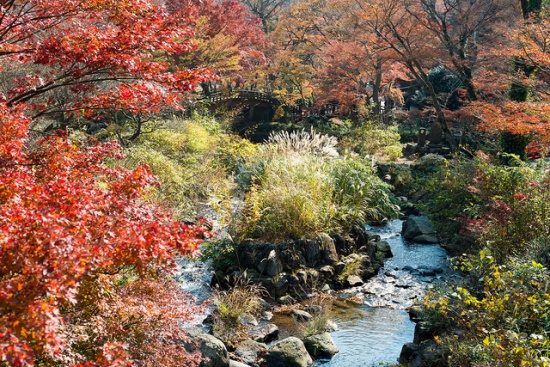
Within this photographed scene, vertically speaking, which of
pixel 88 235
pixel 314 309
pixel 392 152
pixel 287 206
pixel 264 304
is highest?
pixel 88 235

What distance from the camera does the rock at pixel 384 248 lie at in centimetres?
983

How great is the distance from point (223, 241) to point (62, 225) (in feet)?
18.6

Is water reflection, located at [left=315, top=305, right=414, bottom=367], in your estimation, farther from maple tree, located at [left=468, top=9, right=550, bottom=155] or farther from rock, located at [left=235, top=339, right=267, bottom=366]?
maple tree, located at [left=468, top=9, right=550, bottom=155]

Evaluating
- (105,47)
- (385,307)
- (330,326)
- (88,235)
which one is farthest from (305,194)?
(88,235)

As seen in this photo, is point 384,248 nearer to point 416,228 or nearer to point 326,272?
point 416,228

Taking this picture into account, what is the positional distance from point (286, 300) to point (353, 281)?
140cm

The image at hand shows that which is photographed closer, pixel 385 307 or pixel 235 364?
pixel 235 364

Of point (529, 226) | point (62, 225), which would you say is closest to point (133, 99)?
point (62, 225)

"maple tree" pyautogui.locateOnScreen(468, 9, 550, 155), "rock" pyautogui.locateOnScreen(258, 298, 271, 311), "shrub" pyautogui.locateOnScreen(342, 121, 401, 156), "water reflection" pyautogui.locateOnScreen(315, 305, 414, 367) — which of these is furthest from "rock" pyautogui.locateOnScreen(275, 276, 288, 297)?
"shrub" pyautogui.locateOnScreen(342, 121, 401, 156)

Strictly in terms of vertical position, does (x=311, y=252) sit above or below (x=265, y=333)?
above

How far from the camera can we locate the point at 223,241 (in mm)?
8578

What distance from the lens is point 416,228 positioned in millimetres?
Result: 10852

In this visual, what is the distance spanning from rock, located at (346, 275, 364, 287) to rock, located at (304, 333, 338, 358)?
7.40 feet

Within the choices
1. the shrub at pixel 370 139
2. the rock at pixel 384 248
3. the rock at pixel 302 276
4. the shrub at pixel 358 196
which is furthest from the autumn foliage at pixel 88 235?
the shrub at pixel 370 139
